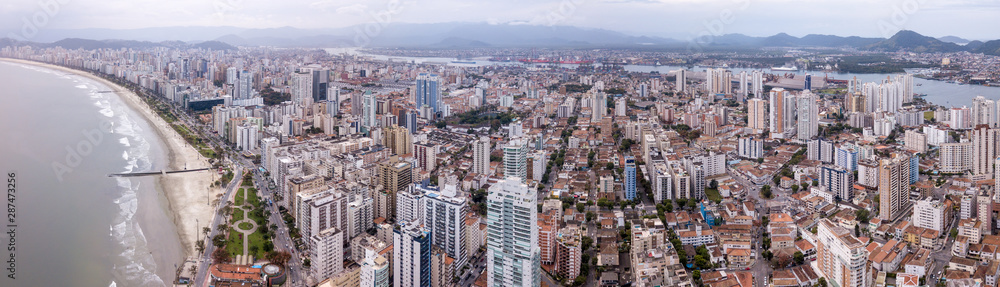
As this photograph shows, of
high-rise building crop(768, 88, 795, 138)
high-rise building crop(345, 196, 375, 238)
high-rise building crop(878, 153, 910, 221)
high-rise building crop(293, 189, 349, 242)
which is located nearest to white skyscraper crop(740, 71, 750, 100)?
high-rise building crop(768, 88, 795, 138)

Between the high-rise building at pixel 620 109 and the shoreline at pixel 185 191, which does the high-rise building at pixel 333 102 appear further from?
the high-rise building at pixel 620 109

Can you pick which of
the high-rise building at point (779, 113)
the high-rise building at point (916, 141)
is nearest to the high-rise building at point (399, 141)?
the high-rise building at point (779, 113)

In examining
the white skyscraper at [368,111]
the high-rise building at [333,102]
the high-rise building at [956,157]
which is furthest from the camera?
the high-rise building at [333,102]

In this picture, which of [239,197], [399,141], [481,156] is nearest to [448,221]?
[481,156]

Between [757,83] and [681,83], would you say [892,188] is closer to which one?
[757,83]

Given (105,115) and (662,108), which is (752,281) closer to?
(662,108)

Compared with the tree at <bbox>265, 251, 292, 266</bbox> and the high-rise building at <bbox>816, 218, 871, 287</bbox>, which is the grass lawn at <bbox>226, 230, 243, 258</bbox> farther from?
the high-rise building at <bbox>816, 218, 871, 287</bbox>

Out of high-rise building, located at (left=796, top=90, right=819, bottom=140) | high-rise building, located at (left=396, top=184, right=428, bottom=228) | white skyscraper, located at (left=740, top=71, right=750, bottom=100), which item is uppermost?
white skyscraper, located at (left=740, top=71, right=750, bottom=100)
